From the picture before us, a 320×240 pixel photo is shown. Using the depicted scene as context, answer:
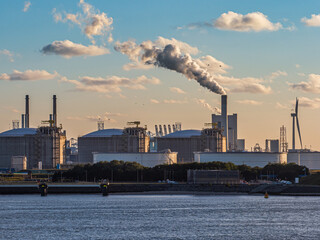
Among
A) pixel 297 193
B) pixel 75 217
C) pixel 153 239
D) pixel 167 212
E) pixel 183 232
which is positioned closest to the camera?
pixel 153 239

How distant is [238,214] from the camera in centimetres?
13212

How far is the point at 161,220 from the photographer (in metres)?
122

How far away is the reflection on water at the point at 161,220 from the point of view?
103750 millimetres

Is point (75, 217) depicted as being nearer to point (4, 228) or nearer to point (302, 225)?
point (4, 228)

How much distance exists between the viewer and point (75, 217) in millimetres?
127312

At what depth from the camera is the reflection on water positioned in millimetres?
103750

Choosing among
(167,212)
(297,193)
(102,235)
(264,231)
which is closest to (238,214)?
(167,212)

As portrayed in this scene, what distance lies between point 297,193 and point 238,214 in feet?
209

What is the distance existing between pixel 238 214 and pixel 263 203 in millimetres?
29549

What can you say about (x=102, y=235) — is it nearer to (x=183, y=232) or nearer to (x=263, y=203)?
(x=183, y=232)

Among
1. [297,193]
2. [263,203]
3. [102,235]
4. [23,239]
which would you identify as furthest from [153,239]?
[297,193]

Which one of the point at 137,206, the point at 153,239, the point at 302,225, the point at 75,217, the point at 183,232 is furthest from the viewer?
the point at 137,206

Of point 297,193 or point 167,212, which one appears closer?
point 167,212

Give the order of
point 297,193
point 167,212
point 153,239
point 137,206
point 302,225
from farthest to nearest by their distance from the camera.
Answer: point 297,193, point 137,206, point 167,212, point 302,225, point 153,239
